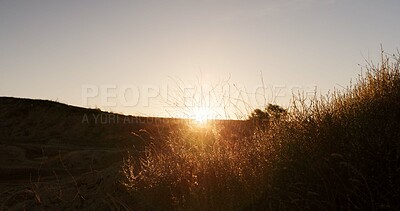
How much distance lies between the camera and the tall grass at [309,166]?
4488 millimetres

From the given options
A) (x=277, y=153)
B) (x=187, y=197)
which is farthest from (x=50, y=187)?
(x=277, y=153)

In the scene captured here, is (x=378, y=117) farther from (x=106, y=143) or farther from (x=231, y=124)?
(x=106, y=143)

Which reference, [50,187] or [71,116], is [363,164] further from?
[71,116]

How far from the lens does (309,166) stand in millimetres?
5070

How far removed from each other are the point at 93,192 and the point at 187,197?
2.93 meters

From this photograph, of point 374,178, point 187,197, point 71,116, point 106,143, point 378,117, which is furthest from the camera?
point 71,116

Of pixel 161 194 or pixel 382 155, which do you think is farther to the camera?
pixel 161 194

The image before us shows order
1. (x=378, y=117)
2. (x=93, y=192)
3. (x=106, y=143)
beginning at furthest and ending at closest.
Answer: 1. (x=106, y=143)
2. (x=93, y=192)
3. (x=378, y=117)

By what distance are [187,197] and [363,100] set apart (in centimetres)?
256

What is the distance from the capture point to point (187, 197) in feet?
20.7

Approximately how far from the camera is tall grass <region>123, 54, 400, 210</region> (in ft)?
14.7

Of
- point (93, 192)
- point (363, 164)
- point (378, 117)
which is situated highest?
point (378, 117)

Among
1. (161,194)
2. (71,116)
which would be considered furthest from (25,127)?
(161,194)

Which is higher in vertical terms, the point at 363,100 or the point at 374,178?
the point at 363,100
